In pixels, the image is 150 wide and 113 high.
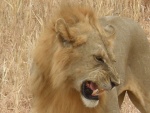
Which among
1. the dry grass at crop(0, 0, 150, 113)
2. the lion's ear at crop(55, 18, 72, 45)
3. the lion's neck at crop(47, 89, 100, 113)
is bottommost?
the dry grass at crop(0, 0, 150, 113)

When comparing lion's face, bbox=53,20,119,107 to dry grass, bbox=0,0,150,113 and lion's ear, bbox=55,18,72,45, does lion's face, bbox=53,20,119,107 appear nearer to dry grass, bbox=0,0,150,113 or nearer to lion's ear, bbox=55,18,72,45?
lion's ear, bbox=55,18,72,45

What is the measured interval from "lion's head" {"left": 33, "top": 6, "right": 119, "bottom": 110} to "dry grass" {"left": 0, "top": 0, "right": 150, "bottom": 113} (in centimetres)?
190

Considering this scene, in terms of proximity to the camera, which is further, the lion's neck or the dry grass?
the dry grass

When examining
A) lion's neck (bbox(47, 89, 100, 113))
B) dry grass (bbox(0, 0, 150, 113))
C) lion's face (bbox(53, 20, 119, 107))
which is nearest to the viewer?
lion's face (bbox(53, 20, 119, 107))

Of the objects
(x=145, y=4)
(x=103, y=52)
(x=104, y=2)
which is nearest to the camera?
(x=103, y=52)

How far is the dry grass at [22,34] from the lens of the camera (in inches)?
211

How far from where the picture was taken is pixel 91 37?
3.36 m

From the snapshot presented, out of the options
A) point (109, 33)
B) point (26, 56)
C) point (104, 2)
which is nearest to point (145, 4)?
point (104, 2)

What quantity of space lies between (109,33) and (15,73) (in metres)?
2.17

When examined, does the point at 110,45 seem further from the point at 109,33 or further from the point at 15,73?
the point at 15,73

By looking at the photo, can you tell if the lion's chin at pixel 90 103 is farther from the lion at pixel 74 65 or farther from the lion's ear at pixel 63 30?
the lion's ear at pixel 63 30

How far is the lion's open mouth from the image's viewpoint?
10.8 ft

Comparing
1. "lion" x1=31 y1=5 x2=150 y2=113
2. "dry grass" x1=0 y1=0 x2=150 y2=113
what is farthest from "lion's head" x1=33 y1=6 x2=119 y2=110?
"dry grass" x1=0 y1=0 x2=150 y2=113

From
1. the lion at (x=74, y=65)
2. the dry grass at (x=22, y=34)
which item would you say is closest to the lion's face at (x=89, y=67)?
the lion at (x=74, y=65)
